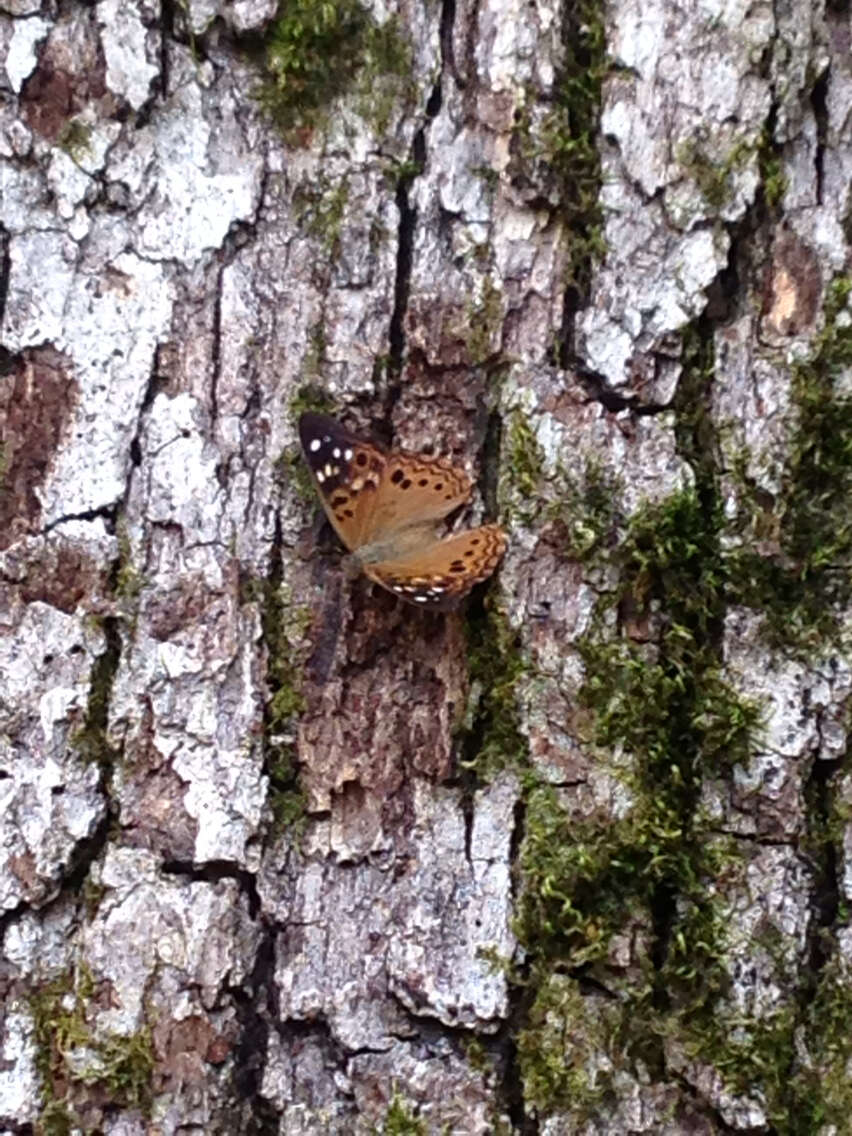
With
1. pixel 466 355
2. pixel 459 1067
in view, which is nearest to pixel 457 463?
pixel 466 355

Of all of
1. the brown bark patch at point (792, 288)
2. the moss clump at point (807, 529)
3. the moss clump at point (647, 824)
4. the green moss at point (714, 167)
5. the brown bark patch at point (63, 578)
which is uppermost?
the green moss at point (714, 167)

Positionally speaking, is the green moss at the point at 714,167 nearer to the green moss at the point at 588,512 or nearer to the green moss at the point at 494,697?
the green moss at the point at 588,512

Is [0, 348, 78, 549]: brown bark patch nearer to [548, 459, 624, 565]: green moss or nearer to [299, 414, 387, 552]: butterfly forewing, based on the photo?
[299, 414, 387, 552]: butterfly forewing

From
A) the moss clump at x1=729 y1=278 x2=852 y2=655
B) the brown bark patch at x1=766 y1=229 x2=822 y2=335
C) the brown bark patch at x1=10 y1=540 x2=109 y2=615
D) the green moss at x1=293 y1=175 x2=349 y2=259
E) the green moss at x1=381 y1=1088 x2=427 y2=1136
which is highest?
the green moss at x1=293 y1=175 x2=349 y2=259

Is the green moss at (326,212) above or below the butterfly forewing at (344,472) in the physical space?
above

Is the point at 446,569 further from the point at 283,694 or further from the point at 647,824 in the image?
the point at 647,824

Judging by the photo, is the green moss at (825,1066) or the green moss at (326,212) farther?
the green moss at (326,212)

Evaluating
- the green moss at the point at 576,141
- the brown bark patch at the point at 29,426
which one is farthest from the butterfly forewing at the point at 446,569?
the brown bark patch at the point at 29,426

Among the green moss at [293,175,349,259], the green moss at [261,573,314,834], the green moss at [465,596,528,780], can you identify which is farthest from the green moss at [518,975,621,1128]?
the green moss at [293,175,349,259]
